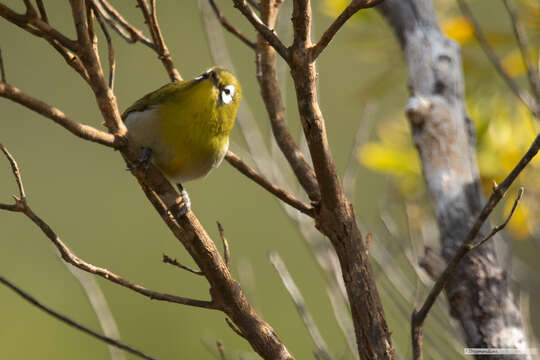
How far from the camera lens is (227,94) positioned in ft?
8.66

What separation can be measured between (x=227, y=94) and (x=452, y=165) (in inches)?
34.3

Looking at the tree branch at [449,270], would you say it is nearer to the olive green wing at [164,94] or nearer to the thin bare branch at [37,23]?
the thin bare branch at [37,23]

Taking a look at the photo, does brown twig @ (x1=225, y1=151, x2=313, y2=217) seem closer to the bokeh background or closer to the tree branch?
the tree branch

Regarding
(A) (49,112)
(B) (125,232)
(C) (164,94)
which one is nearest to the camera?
(A) (49,112)

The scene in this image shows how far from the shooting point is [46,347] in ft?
26.6

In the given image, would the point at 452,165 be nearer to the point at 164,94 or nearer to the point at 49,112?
the point at 164,94

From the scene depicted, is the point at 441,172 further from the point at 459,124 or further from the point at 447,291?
the point at 447,291

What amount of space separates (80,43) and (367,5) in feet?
2.07

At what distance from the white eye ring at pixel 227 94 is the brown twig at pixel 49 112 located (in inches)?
46.0

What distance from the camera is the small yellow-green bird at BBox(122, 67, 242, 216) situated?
2.41 m

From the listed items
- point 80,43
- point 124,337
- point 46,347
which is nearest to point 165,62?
point 80,43

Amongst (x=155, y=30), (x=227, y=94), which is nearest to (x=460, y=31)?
(x=227, y=94)

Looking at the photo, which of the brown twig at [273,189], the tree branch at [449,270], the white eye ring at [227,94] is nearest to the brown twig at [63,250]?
the brown twig at [273,189]

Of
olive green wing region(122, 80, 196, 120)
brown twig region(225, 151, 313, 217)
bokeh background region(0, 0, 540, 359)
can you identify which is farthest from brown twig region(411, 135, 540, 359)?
bokeh background region(0, 0, 540, 359)
